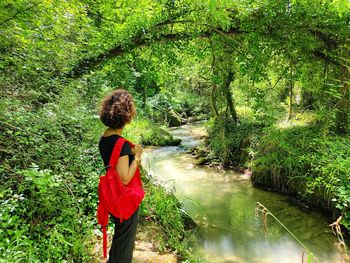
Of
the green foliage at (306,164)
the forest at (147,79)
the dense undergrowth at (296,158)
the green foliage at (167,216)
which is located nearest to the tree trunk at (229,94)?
the dense undergrowth at (296,158)

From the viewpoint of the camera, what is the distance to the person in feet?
7.58

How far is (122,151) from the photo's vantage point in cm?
228

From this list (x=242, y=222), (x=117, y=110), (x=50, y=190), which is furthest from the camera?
(x=242, y=222)

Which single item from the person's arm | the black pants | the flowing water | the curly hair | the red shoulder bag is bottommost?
the flowing water

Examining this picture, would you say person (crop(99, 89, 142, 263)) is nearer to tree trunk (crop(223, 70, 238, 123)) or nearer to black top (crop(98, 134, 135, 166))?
black top (crop(98, 134, 135, 166))

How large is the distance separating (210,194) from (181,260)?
4.24m

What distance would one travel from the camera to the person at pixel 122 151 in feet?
7.58

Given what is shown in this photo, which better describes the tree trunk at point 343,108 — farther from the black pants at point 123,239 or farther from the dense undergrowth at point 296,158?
the black pants at point 123,239

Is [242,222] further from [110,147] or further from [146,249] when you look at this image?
[110,147]

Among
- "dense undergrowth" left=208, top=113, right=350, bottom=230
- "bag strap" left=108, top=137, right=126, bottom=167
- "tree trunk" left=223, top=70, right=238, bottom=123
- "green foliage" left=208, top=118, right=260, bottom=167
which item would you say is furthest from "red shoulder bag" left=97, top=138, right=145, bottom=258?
"tree trunk" left=223, top=70, right=238, bottom=123

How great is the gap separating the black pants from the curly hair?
2.74 ft

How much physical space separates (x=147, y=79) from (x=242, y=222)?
4252 mm

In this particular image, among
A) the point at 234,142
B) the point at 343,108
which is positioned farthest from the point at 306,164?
the point at 234,142

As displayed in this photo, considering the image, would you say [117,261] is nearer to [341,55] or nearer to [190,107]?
[341,55]
